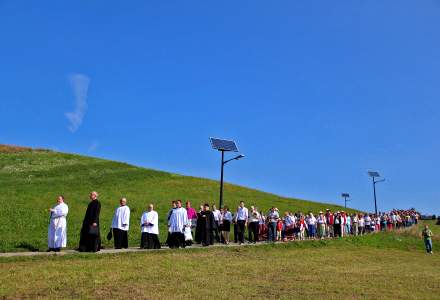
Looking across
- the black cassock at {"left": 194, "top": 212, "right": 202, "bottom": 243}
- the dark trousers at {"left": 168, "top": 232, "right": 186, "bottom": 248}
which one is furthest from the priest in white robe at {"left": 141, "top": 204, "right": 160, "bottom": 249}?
the black cassock at {"left": 194, "top": 212, "right": 202, "bottom": 243}

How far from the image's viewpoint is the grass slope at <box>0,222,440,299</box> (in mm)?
12883

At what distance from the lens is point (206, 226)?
2502 centimetres

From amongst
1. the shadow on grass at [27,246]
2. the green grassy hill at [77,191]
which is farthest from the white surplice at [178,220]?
the shadow on grass at [27,246]

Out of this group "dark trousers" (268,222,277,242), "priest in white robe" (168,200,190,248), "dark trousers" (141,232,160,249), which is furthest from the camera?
"dark trousers" (268,222,277,242)

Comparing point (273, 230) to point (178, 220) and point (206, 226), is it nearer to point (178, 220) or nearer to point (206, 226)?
point (206, 226)

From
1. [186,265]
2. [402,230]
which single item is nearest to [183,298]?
[186,265]

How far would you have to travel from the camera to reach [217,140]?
37.6 meters

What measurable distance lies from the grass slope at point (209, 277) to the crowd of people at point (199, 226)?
5.07ft

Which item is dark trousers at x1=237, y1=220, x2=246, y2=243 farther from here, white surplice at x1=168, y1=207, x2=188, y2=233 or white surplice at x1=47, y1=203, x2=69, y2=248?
white surplice at x1=47, y1=203, x2=69, y2=248

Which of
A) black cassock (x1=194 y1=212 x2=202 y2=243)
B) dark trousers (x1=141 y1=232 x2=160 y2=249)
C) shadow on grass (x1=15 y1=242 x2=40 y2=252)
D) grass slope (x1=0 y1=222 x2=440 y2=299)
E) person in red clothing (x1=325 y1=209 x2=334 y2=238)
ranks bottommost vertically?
grass slope (x1=0 y1=222 x2=440 y2=299)

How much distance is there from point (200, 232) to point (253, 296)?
41.4 feet

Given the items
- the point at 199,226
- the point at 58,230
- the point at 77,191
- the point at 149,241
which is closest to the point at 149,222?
the point at 149,241

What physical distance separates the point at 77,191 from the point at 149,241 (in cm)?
2683

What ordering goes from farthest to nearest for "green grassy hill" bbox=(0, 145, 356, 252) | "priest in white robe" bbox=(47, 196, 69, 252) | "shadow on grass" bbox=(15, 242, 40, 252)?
"green grassy hill" bbox=(0, 145, 356, 252) → "shadow on grass" bbox=(15, 242, 40, 252) → "priest in white robe" bbox=(47, 196, 69, 252)
